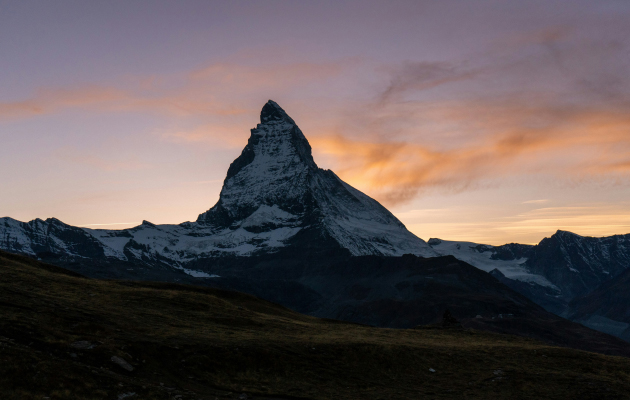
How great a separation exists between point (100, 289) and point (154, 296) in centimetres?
577

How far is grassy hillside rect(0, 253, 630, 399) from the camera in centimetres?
3409

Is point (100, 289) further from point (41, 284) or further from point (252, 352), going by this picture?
point (252, 352)

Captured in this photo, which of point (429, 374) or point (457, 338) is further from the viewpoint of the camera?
point (457, 338)

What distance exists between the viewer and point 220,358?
4250cm

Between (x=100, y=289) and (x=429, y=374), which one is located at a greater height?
(x=100, y=289)

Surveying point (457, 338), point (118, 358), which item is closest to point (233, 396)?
point (118, 358)

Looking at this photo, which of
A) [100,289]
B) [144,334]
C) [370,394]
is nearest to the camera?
[370,394]

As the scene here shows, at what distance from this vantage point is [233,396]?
36.6 meters

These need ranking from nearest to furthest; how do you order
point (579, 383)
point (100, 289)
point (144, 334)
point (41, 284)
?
point (144, 334), point (579, 383), point (41, 284), point (100, 289)

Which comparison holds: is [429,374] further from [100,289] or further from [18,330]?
[100,289]

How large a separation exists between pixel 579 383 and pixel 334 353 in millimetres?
20635

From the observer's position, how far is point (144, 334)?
4466cm

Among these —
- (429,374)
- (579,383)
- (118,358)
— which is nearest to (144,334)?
(118,358)

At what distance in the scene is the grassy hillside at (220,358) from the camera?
34.1 m
